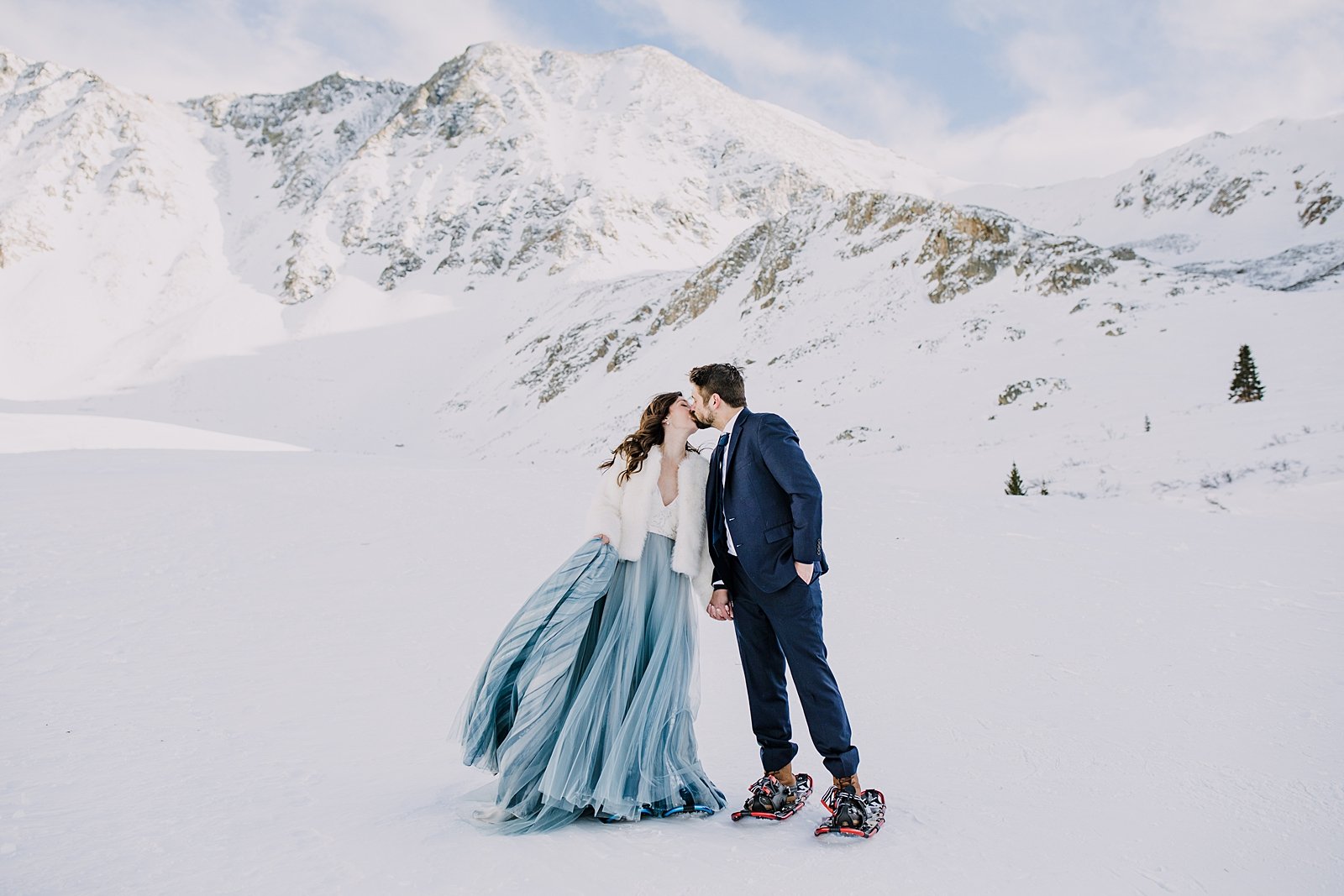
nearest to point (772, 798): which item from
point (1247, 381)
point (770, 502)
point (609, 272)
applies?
point (770, 502)

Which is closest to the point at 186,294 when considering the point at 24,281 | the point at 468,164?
the point at 24,281

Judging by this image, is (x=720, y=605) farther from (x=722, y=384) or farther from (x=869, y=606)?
(x=869, y=606)

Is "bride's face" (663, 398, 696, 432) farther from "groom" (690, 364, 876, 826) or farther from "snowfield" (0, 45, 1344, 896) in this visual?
"snowfield" (0, 45, 1344, 896)

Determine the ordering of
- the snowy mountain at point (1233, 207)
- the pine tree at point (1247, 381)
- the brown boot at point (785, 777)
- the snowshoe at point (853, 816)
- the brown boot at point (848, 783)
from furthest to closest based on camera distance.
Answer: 1. the snowy mountain at point (1233, 207)
2. the pine tree at point (1247, 381)
3. the brown boot at point (785, 777)
4. the brown boot at point (848, 783)
5. the snowshoe at point (853, 816)

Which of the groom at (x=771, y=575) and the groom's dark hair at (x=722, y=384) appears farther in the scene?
the groom's dark hair at (x=722, y=384)

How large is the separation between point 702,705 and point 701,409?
2.20 m

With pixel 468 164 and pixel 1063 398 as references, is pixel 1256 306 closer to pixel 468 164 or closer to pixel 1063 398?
pixel 1063 398

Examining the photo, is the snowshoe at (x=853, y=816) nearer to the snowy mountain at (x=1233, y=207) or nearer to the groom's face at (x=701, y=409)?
the groom's face at (x=701, y=409)

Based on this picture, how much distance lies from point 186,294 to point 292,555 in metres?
69.3

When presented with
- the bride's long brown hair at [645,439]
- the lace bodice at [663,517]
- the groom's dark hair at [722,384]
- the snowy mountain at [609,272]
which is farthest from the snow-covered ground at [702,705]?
the snowy mountain at [609,272]

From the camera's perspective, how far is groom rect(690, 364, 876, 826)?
317cm

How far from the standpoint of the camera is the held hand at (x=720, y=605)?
347 centimetres

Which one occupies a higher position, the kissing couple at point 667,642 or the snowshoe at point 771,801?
the kissing couple at point 667,642

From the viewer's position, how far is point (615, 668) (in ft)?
11.0
